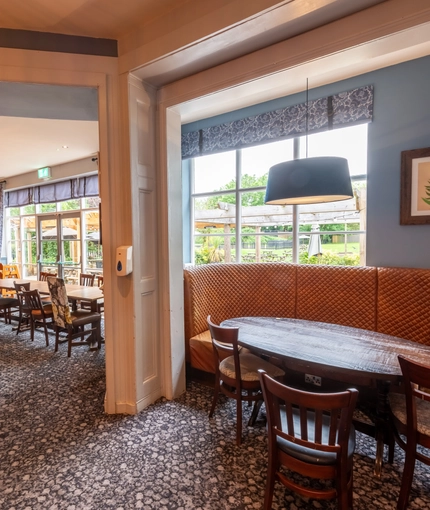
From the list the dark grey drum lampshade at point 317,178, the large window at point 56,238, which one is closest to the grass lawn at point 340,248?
the dark grey drum lampshade at point 317,178

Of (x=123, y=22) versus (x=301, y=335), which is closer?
(x=123, y=22)

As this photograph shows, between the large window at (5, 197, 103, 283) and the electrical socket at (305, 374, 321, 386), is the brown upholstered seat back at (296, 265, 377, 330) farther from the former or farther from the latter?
the large window at (5, 197, 103, 283)

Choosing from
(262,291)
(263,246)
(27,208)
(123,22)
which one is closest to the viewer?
(123,22)

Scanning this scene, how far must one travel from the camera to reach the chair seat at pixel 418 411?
1498 millimetres

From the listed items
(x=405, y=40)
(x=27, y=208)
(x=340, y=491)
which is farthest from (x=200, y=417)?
(x=27, y=208)

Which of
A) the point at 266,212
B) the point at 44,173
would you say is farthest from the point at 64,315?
the point at 44,173

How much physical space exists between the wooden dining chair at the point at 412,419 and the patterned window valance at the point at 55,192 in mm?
5957

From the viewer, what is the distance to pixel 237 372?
2.09 meters

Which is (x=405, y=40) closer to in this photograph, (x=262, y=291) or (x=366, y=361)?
(x=366, y=361)

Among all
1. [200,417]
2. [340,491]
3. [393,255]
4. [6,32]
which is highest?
[6,32]

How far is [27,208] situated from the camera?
7973mm

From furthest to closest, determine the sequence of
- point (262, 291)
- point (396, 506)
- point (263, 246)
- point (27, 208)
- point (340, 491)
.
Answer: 1. point (27, 208)
2. point (263, 246)
3. point (262, 291)
4. point (396, 506)
5. point (340, 491)

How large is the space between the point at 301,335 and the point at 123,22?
8.54 ft

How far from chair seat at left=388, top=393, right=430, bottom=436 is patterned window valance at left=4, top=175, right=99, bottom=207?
19.3ft
